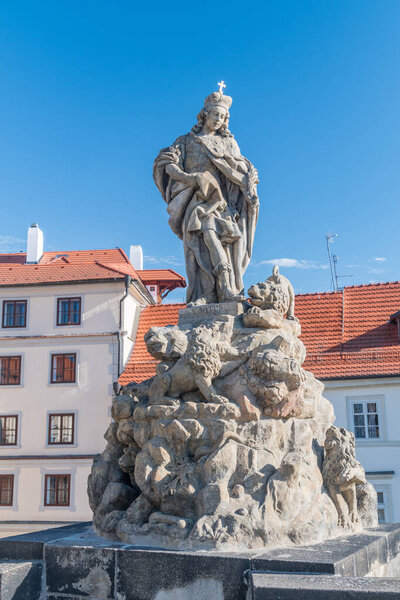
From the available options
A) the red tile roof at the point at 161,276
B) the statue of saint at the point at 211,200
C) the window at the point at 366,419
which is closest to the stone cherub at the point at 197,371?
the statue of saint at the point at 211,200

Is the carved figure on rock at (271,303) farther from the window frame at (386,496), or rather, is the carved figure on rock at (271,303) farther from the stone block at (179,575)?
the window frame at (386,496)

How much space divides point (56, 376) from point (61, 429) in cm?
197

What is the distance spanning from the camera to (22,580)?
17.0 ft

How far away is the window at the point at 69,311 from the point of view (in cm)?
2380

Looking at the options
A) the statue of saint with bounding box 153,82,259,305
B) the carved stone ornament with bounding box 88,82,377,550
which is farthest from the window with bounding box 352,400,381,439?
the carved stone ornament with bounding box 88,82,377,550

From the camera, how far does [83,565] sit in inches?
205

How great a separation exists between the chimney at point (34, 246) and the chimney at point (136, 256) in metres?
4.57

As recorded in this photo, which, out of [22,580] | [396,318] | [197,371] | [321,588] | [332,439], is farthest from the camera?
[396,318]

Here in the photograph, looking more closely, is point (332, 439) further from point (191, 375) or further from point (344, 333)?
point (344, 333)

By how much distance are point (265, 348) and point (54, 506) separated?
58.5 ft

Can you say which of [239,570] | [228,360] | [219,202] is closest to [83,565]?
[239,570]

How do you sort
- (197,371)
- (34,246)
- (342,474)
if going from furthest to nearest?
(34,246) → (197,371) → (342,474)

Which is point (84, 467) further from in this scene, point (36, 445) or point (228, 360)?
point (228, 360)

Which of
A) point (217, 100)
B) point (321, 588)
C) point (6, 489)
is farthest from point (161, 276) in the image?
point (321, 588)
